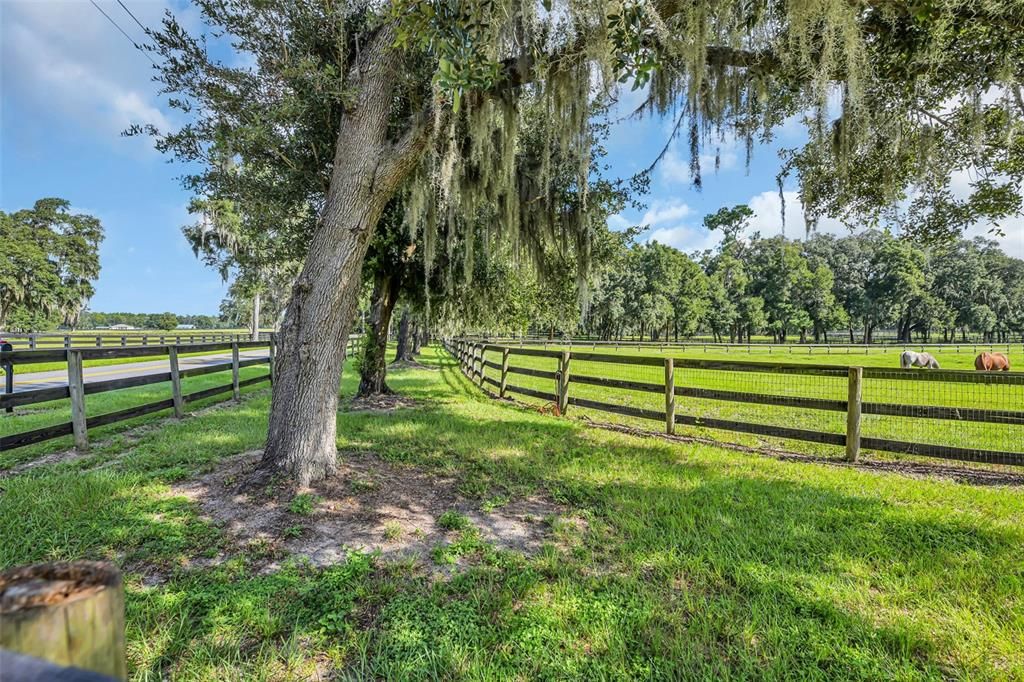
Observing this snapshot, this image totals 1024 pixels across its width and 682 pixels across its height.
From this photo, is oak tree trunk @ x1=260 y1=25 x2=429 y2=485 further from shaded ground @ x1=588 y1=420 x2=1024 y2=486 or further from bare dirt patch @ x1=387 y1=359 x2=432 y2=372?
bare dirt patch @ x1=387 y1=359 x2=432 y2=372

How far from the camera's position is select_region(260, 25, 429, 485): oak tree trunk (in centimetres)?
366

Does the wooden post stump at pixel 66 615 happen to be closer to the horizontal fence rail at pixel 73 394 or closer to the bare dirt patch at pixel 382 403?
the horizontal fence rail at pixel 73 394

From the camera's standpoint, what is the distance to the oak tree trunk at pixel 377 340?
819cm

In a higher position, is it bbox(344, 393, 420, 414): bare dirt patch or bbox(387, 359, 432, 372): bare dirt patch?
bbox(344, 393, 420, 414): bare dirt patch

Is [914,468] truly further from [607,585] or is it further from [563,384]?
[563,384]

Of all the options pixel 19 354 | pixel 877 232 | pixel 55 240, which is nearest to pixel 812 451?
pixel 877 232

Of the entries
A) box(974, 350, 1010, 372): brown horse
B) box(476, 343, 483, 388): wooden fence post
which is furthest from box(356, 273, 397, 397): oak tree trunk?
box(974, 350, 1010, 372): brown horse

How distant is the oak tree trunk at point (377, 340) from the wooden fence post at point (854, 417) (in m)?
7.06

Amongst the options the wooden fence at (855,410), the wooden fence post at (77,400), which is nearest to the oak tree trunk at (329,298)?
the wooden fence post at (77,400)

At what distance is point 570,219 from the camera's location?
21.1 ft

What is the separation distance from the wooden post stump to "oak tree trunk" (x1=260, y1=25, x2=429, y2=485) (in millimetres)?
3169

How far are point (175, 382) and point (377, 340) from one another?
10.2 ft

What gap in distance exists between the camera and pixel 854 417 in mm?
4672

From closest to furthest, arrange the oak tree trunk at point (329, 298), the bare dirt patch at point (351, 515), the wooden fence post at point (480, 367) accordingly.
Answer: the bare dirt patch at point (351, 515) → the oak tree trunk at point (329, 298) → the wooden fence post at point (480, 367)
